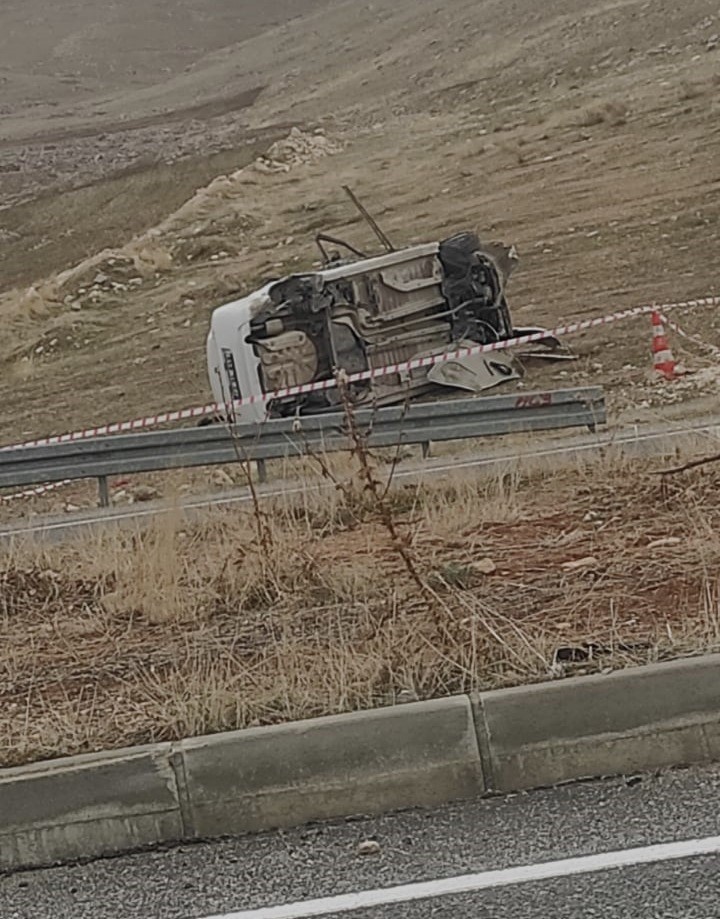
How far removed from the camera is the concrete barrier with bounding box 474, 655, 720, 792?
510cm

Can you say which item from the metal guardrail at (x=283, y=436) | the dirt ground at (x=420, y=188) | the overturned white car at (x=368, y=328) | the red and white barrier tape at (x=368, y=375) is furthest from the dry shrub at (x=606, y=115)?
the metal guardrail at (x=283, y=436)

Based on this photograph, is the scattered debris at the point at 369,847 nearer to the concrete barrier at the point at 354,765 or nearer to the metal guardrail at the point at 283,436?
the concrete barrier at the point at 354,765

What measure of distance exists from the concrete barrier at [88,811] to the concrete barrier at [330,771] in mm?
99

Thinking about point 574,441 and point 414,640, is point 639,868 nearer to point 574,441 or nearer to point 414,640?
point 414,640

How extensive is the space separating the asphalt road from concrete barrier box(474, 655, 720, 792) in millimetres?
75

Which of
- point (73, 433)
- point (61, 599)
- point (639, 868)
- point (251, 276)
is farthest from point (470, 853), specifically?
point (251, 276)

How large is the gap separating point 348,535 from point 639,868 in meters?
4.44

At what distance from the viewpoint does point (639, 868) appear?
4.38m

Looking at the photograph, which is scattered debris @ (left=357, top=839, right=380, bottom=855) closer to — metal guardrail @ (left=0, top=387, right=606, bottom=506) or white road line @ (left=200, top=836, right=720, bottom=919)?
white road line @ (left=200, top=836, right=720, bottom=919)

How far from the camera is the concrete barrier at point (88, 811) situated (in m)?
5.03

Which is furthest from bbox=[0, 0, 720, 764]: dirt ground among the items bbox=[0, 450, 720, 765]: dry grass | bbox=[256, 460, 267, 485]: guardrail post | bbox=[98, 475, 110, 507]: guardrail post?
bbox=[256, 460, 267, 485]: guardrail post

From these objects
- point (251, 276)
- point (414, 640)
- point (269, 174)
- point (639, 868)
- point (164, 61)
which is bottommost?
point (639, 868)

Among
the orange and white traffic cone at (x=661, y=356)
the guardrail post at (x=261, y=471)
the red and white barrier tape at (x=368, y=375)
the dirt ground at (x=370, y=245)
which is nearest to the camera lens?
the dirt ground at (x=370, y=245)

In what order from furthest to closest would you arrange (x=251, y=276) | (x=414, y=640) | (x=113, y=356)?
(x=251, y=276), (x=113, y=356), (x=414, y=640)
